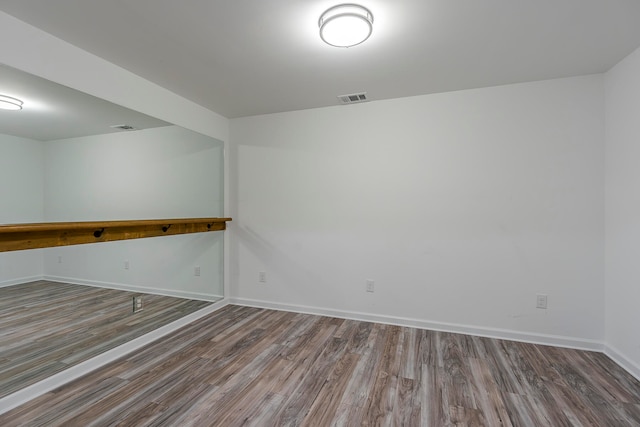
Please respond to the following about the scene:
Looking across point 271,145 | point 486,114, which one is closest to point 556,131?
point 486,114

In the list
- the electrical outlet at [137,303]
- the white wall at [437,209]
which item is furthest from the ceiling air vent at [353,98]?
the electrical outlet at [137,303]

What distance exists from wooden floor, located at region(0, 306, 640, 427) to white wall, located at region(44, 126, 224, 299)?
0.76 m

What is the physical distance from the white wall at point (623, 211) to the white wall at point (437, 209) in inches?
3.3

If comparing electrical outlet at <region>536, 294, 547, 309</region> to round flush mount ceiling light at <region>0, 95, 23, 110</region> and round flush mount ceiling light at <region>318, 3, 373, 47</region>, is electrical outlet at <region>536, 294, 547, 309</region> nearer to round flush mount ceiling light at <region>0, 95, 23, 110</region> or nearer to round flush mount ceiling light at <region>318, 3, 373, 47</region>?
round flush mount ceiling light at <region>318, 3, 373, 47</region>

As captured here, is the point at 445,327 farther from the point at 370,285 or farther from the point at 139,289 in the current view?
the point at 139,289

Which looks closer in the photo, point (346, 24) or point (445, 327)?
point (346, 24)

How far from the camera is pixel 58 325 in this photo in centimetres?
229

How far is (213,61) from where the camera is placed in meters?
2.24

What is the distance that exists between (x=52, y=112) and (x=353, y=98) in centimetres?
252

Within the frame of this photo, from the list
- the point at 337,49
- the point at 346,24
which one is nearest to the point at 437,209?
the point at 337,49

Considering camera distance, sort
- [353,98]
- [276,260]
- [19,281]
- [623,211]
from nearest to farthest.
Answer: [19,281]
[623,211]
[353,98]
[276,260]

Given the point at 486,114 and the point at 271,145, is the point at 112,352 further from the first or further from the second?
the point at 486,114

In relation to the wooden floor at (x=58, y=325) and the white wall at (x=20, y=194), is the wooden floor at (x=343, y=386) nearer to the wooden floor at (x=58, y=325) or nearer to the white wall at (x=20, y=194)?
the wooden floor at (x=58, y=325)

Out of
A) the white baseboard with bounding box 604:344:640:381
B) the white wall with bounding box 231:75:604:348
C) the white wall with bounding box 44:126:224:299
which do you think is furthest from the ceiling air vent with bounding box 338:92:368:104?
the white baseboard with bounding box 604:344:640:381
